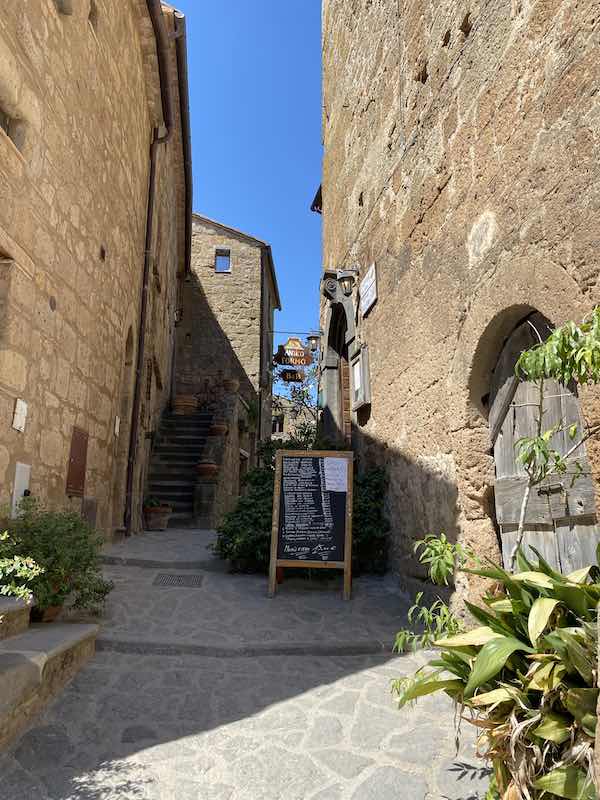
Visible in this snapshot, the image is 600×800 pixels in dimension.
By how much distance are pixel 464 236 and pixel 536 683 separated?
3001 mm

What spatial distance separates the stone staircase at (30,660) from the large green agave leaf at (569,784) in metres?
1.98

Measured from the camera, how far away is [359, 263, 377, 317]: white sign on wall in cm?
596

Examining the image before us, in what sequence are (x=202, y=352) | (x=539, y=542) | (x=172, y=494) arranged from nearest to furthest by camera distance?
(x=539, y=542)
(x=172, y=494)
(x=202, y=352)

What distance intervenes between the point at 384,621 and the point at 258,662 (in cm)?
118

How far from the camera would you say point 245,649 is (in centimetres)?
354

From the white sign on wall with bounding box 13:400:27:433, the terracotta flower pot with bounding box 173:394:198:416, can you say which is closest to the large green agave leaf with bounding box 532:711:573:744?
the white sign on wall with bounding box 13:400:27:433

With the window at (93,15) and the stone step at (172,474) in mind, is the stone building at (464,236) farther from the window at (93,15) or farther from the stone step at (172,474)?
the stone step at (172,474)

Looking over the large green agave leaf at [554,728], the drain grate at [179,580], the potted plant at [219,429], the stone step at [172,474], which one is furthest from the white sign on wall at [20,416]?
the potted plant at [219,429]

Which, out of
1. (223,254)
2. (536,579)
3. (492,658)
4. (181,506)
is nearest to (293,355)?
(223,254)

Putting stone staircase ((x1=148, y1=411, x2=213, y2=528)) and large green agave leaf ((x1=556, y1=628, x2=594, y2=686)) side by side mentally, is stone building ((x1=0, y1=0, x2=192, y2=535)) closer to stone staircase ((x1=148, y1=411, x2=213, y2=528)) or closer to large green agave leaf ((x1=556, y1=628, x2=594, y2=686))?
stone staircase ((x1=148, y1=411, x2=213, y2=528))

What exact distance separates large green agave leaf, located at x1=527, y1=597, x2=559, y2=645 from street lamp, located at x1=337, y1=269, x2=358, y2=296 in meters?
5.46

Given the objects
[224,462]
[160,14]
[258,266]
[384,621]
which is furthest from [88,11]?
[258,266]

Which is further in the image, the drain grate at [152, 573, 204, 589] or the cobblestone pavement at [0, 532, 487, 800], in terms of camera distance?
the drain grate at [152, 573, 204, 589]

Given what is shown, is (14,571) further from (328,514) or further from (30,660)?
(328,514)
